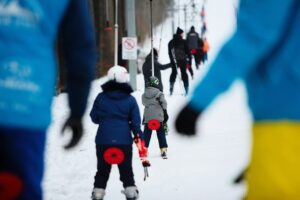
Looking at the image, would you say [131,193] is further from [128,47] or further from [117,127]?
[128,47]

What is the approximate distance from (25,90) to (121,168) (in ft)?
12.9

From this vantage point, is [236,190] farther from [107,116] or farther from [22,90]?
[22,90]

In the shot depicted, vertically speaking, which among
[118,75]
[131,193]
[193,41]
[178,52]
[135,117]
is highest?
[193,41]

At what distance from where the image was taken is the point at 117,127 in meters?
6.39

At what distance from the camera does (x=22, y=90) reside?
8.17ft

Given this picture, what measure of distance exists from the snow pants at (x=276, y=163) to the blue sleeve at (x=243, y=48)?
0.25 metres

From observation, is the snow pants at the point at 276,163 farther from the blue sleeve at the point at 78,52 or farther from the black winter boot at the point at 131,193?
the black winter boot at the point at 131,193

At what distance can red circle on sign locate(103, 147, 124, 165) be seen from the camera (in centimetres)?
626

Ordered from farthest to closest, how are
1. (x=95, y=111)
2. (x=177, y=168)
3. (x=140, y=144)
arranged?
1. (x=177, y=168)
2. (x=140, y=144)
3. (x=95, y=111)

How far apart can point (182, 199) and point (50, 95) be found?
4.72 meters

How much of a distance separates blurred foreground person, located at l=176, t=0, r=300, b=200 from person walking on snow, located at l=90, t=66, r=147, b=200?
393cm

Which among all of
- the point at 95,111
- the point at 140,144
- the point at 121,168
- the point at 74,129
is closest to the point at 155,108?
the point at 140,144

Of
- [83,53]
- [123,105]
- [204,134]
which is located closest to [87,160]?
[204,134]

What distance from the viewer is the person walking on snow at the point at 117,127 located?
636cm
